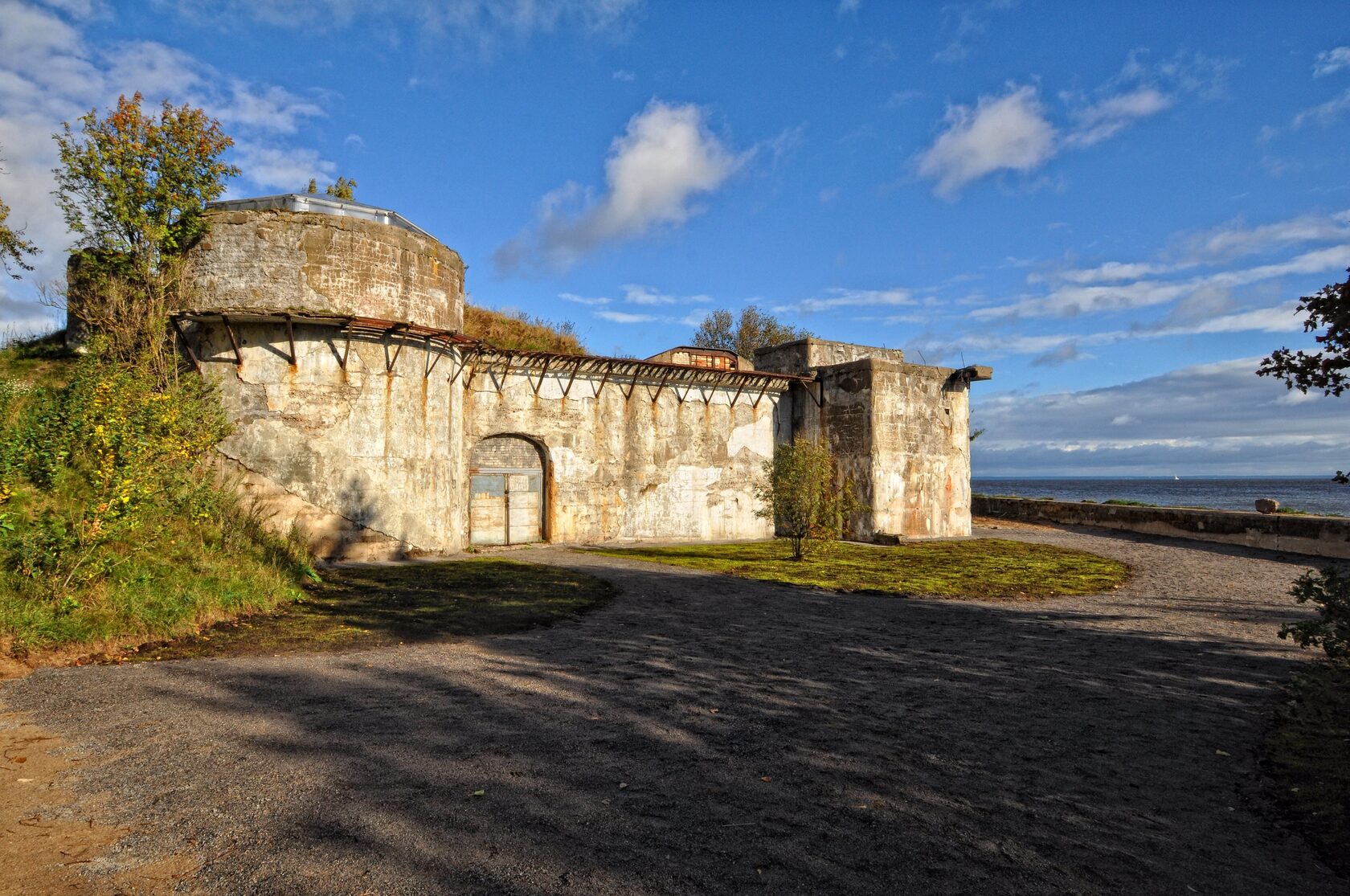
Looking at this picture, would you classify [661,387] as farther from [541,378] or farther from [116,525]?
[116,525]

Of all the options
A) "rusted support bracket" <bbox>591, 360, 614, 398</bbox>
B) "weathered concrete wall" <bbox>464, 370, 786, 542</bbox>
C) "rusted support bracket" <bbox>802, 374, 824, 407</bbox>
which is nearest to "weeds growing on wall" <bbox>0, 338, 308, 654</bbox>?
"weathered concrete wall" <bbox>464, 370, 786, 542</bbox>

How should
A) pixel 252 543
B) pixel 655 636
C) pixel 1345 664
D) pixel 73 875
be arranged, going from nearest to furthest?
pixel 73 875
pixel 1345 664
pixel 655 636
pixel 252 543

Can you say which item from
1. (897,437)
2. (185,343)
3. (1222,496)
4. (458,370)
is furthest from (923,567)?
(1222,496)

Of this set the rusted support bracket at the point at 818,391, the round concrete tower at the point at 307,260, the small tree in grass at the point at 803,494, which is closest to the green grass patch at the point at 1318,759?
the small tree in grass at the point at 803,494

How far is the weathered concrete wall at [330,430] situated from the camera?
1362cm

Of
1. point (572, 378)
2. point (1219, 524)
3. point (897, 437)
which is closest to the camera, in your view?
point (572, 378)

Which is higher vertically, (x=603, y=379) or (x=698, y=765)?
(x=603, y=379)

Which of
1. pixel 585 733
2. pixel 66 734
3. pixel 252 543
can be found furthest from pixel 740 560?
pixel 66 734

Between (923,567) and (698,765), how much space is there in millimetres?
11811

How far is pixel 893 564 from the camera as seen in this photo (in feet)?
50.8

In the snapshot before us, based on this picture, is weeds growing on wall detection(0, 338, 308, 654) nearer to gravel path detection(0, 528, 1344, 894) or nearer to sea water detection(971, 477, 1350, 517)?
gravel path detection(0, 528, 1344, 894)

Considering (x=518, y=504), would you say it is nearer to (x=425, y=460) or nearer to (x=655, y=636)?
(x=425, y=460)

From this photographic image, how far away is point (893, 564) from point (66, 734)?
1373cm

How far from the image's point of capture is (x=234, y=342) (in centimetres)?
1341
